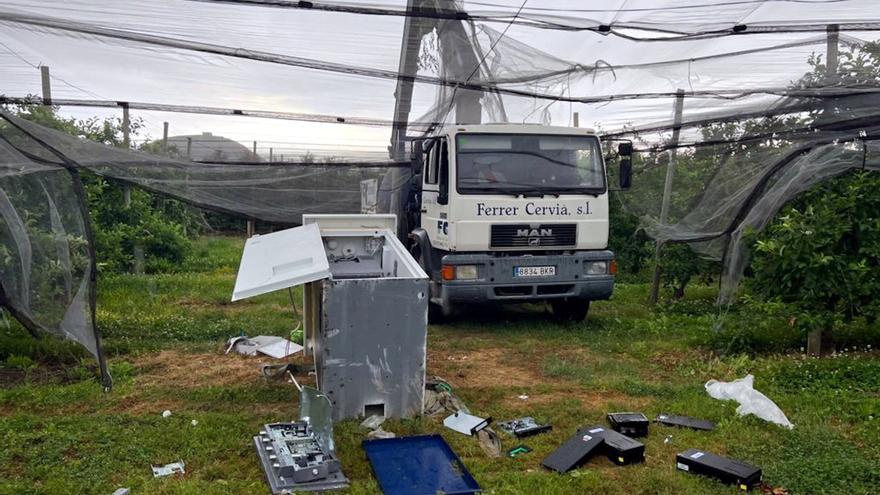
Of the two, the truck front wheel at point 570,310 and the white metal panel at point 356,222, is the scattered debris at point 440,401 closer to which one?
the white metal panel at point 356,222

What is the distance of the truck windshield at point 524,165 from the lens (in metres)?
7.57

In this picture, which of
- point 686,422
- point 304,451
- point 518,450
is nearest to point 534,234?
point 686,422

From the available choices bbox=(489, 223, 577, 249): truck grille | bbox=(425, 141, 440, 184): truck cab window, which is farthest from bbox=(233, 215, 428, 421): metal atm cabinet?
bbox=(425, 141, 440, 184): truck cab window

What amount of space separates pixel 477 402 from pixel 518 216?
2.78m

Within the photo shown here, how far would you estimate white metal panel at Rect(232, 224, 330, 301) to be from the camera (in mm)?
4418

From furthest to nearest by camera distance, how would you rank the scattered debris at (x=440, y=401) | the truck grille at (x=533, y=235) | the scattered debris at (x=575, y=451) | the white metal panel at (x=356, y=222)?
the truck grille at (x=533, y=235) → the white metal panel at (x=356, y=222) → the scattered debris at (x=440, y=401) → the scattered debris at (x=575, y=451)

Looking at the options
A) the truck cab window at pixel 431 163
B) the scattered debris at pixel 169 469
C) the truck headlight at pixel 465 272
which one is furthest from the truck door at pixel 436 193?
the scattered debris at pixel 169 469

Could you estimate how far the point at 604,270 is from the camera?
7832mm

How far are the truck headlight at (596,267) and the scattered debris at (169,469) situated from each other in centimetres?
509

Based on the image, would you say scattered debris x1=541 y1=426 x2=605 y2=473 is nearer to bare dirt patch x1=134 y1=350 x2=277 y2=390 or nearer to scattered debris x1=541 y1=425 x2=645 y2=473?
scattered debris x1=541 y1=425 x2=645 y2=473

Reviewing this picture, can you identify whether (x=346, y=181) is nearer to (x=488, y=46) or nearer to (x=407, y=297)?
(x=488, y=46)

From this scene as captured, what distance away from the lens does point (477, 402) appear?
531cm

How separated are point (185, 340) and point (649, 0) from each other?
5.77 m

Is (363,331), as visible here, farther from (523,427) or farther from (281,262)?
(523,427)
